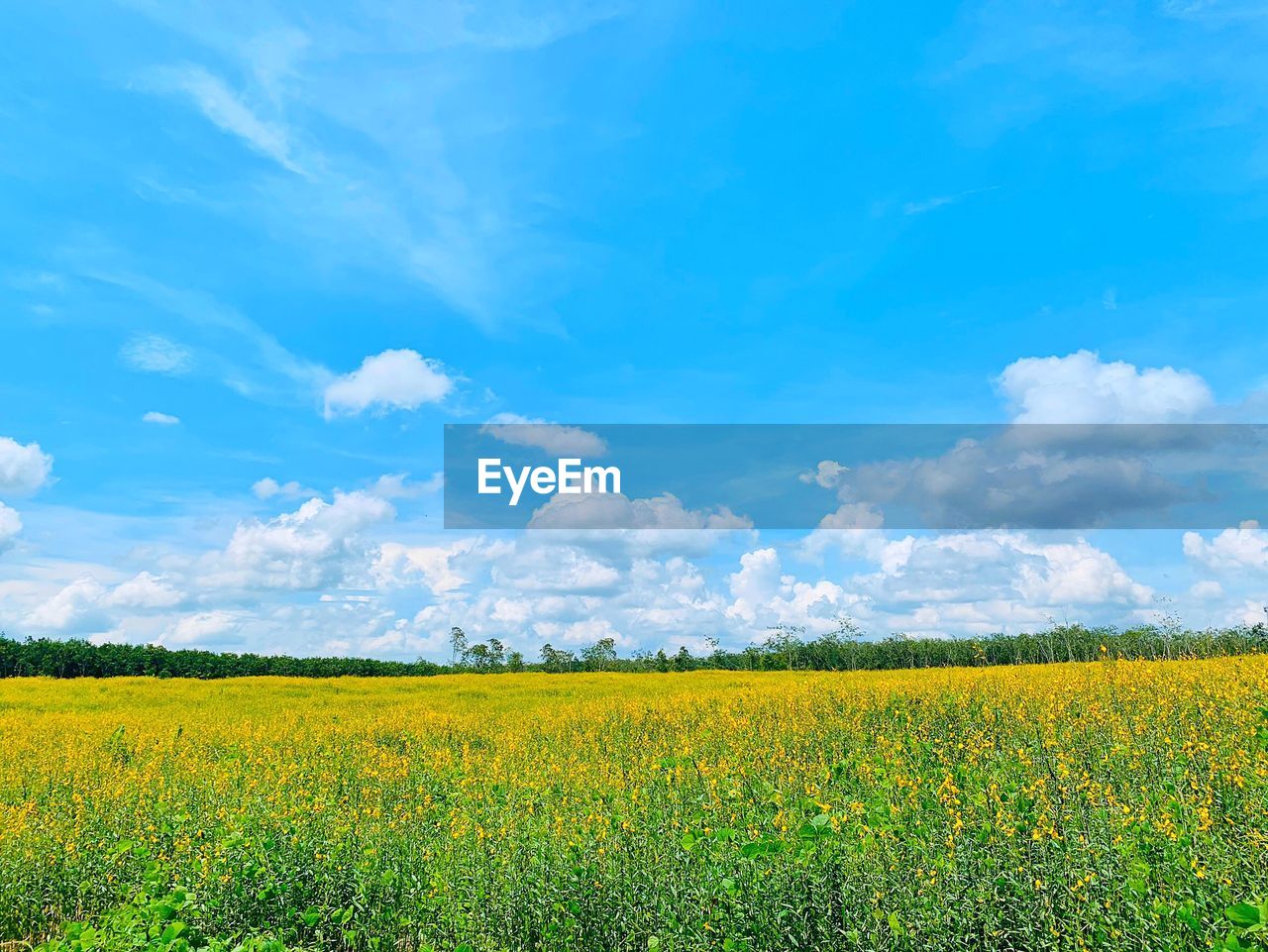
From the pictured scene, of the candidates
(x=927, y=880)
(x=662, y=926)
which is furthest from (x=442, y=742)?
(x=927, y=880)

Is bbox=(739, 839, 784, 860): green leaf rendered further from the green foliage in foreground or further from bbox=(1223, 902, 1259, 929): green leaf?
the green foliage in foreground

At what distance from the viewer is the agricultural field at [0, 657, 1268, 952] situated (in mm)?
4734

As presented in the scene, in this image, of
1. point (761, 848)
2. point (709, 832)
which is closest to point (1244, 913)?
point (761, 848)

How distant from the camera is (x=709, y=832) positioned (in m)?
6.00

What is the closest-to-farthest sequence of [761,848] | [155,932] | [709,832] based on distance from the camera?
[155,932] < [761,848] < [709,832]

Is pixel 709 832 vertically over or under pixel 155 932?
over

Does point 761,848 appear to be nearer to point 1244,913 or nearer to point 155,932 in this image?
point 1244,913

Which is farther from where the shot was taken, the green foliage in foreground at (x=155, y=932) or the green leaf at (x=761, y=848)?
the green leaf at (x=761, y=848)

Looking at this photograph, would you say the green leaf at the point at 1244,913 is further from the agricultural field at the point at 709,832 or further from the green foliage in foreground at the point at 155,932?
the green foliage in foreground at the point at 155,932

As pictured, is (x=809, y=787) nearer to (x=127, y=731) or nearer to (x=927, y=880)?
(x=927, y=880)

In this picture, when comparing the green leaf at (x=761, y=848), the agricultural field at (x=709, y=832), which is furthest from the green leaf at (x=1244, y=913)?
the green leaf at (x=761, y=848)

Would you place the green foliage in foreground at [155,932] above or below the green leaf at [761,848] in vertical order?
below

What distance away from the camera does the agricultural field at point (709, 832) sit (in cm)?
473

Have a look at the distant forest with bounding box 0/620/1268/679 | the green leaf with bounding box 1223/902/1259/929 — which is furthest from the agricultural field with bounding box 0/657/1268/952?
the distant forest with bounding box 0/620/1268/679
